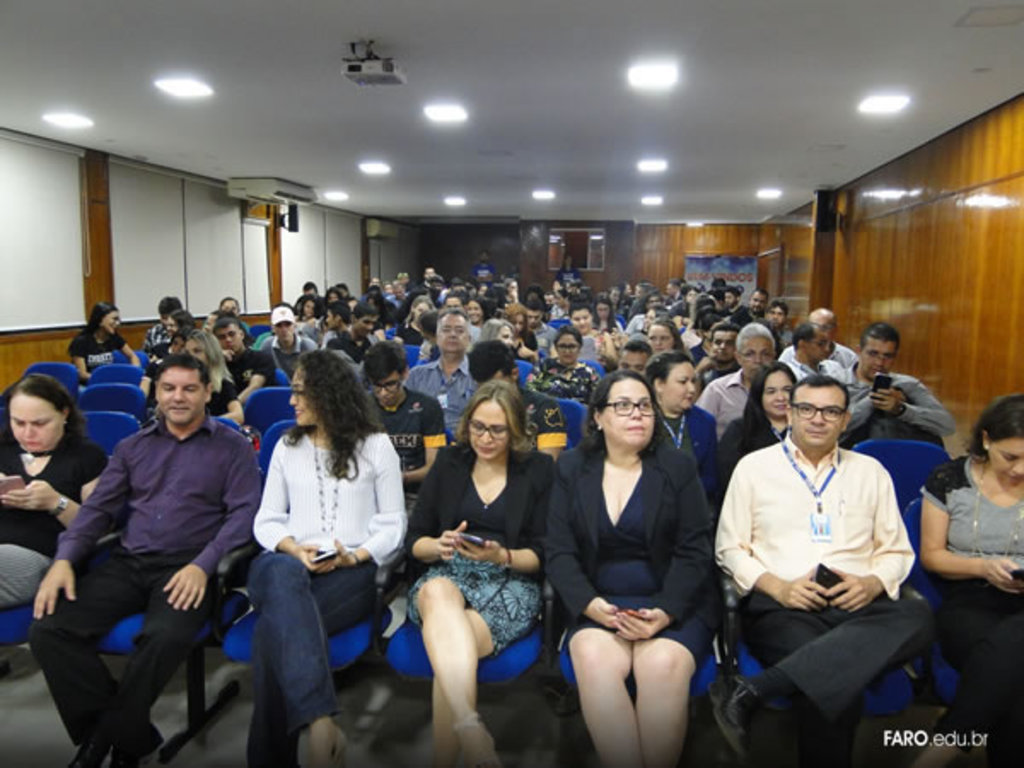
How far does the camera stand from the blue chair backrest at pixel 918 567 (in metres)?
2.69

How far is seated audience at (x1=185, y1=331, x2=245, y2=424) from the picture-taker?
14.5ft

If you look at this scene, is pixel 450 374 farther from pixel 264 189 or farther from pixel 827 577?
pixel 264 189

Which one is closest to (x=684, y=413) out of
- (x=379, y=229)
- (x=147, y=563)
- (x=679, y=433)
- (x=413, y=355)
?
(x=679, y=433)

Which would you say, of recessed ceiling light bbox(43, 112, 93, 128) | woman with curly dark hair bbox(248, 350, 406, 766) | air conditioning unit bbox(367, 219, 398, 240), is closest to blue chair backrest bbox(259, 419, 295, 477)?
woman with curly dark hair bbox(248, 350, 406, 766)

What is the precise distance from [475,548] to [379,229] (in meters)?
16.7

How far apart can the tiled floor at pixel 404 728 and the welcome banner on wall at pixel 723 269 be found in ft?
58.2

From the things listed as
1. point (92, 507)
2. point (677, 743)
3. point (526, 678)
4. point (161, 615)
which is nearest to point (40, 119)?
point (92, 507)

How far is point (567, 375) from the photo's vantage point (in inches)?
189

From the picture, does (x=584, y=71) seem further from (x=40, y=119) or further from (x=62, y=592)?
(x=40, y=119)

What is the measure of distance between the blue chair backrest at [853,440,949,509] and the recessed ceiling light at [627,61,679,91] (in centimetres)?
323

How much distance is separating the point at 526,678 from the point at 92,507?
1837 millimetres

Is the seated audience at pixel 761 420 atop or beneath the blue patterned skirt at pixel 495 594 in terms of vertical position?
atop

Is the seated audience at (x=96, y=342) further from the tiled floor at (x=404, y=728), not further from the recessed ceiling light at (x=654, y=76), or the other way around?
the recessed ceiling light at (x=654, y=76)

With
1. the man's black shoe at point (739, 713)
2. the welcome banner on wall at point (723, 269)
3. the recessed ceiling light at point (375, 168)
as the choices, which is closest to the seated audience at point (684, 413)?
the man's black shoe at point (739, 713)
